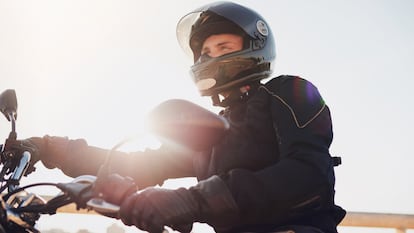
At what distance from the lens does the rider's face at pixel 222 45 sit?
9.16ft

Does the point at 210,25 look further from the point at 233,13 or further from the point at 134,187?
the point at 134,187

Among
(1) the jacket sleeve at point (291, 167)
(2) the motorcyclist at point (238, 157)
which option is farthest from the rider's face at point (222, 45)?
(1) the jacket sleeve at point (291, 167)

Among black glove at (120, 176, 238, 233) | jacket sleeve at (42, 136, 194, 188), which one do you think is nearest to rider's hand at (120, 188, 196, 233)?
black glove at (120, 176, 238, 233)

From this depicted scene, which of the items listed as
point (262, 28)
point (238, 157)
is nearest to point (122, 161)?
point (238, 157)

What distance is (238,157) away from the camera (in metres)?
2.20

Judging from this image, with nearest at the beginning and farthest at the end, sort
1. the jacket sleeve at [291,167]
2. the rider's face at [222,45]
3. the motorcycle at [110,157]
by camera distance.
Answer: the motorcycle at [110,157]
the jacket sleeve at [291,167]
the rider's face at [222,45]

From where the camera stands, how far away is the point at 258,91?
7.80 feet

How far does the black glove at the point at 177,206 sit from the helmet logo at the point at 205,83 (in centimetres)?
111

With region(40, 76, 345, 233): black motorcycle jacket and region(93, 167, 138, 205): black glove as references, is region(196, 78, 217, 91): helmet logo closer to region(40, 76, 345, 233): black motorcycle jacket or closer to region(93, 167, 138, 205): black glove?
region(40, 76, 345, 233): black motorcycle jacket

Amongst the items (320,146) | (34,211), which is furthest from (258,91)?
(34,211)

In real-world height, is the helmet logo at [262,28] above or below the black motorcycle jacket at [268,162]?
above

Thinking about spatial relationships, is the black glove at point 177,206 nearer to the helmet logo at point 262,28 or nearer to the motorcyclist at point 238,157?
the motorcyclist at point 238,157

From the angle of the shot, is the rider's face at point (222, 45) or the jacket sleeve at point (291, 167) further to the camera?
the rider's face at point (222, 45)

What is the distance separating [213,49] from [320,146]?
3.77ft
